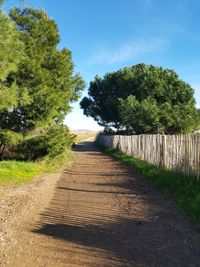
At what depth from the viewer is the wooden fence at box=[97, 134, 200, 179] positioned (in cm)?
1119

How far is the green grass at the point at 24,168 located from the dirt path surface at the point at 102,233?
140 inches

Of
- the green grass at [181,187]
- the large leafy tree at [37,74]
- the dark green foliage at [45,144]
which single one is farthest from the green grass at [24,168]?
the green grass at [181,187]

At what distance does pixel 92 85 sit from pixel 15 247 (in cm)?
4585

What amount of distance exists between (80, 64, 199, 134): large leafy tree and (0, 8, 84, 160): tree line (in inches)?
652

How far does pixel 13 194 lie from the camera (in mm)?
10742

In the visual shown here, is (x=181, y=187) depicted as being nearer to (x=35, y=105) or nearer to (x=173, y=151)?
(x=173, y=151)

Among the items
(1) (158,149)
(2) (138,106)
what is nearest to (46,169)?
(1) (158,149)

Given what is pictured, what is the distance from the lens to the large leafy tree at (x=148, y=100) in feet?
119

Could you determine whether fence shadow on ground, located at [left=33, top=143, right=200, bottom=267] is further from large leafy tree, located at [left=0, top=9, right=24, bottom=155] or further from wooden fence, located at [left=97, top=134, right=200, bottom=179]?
large leafy tree, located at [left=0, top=9, right=24, bottom=155]

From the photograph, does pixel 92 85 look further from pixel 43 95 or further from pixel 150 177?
pixel 150 177

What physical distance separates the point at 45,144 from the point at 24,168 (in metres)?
2.32

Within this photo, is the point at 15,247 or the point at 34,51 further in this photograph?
the point at 34,51

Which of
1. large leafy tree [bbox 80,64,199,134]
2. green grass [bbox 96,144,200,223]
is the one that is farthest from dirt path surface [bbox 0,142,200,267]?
large leafy tree [bbox 80,64,199,134]

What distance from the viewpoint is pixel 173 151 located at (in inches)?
534
